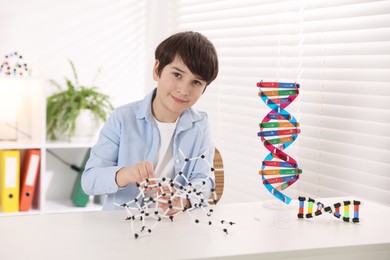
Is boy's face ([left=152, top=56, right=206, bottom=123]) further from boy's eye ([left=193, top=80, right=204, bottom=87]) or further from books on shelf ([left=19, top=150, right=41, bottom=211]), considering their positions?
books on shelf ([left=19, top=150, right=41, bottom=211])

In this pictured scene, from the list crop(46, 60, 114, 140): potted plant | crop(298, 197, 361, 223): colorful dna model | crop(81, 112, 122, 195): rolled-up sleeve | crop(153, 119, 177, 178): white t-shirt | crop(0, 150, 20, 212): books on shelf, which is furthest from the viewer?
crop(46, 60, 114, 140): potted plant

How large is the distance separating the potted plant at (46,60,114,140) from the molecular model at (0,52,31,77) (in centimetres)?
23

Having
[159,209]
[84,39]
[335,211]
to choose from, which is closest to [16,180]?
[84,39]

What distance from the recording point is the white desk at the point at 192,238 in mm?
1165

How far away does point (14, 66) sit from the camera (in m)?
3.31

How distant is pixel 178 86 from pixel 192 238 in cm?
59

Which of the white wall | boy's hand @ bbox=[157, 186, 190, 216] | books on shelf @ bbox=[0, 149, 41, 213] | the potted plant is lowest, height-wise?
books on shelf @ bbox=[0, 149, 41, 213]

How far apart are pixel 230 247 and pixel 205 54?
68 centimetres

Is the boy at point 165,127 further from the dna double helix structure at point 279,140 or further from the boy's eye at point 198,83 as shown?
the dna double helix structure at point 279,140

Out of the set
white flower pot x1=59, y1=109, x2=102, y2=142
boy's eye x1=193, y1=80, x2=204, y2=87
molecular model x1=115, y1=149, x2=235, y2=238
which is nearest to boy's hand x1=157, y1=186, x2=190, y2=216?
molecular model x1=115, y1=149, x2=235, y2=238

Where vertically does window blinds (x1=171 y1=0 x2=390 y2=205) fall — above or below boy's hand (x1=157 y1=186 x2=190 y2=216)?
above

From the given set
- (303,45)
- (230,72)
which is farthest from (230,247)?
(230,72)

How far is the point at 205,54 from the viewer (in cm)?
172

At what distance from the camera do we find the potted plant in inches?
135
